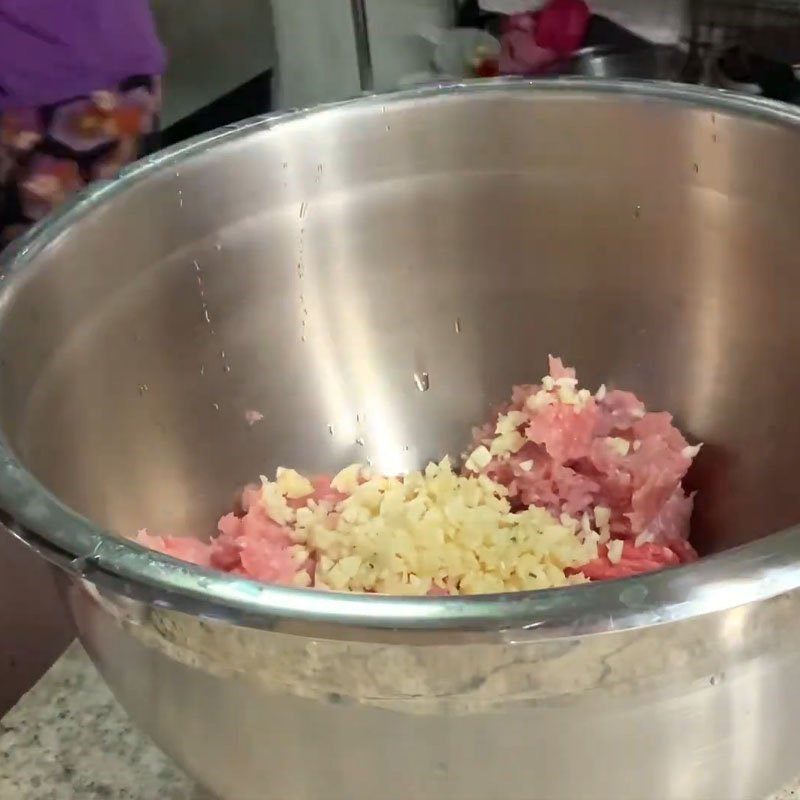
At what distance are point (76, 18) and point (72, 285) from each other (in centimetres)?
44

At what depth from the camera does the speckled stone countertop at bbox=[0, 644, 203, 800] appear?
23.7 inches

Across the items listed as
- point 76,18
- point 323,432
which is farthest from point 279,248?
point 76,18

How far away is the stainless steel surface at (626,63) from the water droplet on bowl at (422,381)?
441mm

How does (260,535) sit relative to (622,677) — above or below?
below

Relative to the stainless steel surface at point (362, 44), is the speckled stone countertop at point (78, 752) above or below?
below

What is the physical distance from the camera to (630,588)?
13.1 inches

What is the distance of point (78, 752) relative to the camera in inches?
24.8

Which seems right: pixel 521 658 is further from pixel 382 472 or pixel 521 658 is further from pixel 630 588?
pixel 382 472

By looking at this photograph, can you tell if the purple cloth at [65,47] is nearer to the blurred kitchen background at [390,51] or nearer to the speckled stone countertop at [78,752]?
the blurred kitchen background at [390,51]

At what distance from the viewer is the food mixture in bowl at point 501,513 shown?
0.66 metres

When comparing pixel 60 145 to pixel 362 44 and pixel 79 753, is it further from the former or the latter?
pixel 79 753

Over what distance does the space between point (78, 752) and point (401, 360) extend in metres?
0.36

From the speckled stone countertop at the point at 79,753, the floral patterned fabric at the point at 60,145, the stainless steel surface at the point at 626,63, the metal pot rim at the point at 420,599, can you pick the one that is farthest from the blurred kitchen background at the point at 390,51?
the metal pot rim at the point at 420,599

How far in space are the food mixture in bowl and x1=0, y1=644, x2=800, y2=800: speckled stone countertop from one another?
0.39 ft
